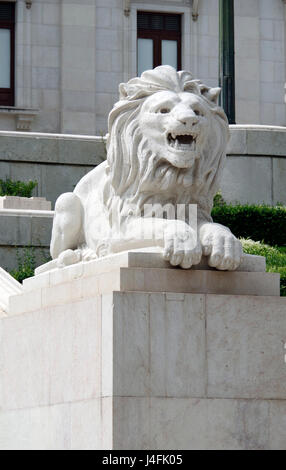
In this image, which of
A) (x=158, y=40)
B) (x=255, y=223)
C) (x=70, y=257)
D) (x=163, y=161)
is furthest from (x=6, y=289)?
(x=158, y=40)

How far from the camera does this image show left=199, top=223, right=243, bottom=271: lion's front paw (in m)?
10.6

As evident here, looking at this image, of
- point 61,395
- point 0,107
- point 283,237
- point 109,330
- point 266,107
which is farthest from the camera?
point 266,107

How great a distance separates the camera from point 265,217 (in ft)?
69.6

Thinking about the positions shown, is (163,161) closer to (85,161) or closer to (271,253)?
(271,253)

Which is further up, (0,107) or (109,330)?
(0,107)

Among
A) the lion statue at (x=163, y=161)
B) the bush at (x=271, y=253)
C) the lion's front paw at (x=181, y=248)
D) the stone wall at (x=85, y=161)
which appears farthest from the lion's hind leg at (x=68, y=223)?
the stone wall at (x=85, y=161)

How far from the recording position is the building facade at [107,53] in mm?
36094

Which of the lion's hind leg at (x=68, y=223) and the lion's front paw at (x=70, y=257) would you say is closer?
the lion's front paw at (x=70, y=257)

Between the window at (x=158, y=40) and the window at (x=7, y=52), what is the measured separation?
369 cm

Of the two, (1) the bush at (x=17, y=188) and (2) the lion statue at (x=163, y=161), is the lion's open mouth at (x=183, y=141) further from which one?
(1) the bush at (x=17, y=188)

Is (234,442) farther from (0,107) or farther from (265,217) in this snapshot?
(0,107)

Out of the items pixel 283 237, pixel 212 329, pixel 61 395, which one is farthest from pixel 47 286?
pixel 283 237

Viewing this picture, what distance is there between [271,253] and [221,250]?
338 inches
